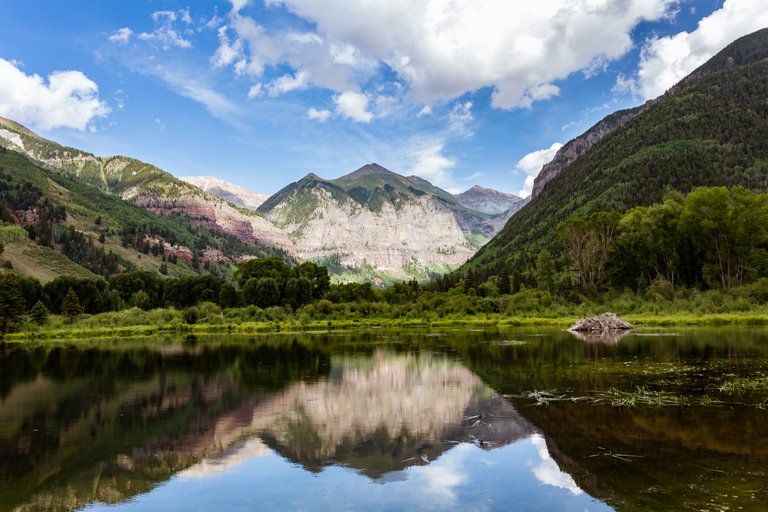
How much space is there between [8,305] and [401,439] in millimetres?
106962

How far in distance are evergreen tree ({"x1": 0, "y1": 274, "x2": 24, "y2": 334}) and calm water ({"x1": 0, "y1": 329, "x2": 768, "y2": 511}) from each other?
72.3m

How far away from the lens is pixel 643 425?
66.3 ft

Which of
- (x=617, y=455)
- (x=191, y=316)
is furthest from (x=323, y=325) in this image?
(x=617, y=455)

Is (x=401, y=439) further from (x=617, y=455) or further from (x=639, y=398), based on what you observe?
(x=639, y=398)

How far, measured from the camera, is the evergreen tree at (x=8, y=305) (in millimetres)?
99312

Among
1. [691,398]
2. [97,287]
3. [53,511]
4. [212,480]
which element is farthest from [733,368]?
[97,287]

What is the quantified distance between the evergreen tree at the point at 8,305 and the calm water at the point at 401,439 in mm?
72285

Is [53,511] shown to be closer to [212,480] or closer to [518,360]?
[212,480]

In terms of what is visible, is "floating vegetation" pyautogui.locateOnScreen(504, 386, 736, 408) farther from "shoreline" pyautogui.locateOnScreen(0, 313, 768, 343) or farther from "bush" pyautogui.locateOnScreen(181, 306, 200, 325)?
"bush" pyautogui.locateOnScreen(181, 306, 200, 325)

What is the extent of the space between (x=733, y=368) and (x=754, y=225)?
251ft

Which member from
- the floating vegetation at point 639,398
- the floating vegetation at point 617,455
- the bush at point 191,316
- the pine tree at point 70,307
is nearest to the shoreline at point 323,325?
the bush at point 191,316

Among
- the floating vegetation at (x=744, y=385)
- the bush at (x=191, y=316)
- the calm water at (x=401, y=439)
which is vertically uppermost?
the bush at (x=191, y=316)

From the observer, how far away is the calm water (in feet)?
47.6

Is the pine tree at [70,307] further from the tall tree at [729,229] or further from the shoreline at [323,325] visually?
the tall tree at [729,229]
